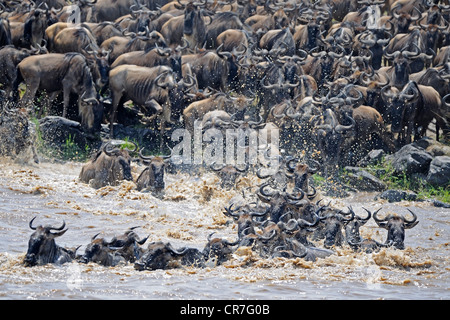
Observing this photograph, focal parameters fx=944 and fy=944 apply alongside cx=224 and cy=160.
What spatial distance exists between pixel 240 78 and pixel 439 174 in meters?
5.41

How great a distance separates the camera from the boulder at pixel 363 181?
17.0 m

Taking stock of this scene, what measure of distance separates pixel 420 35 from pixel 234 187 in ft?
29.2

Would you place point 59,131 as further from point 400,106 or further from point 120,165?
point 400,106

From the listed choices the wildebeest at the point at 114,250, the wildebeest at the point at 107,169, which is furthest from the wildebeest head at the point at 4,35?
Result: the wildebeest at the point at 114,250

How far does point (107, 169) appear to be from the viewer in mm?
15828

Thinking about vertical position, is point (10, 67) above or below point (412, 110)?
above

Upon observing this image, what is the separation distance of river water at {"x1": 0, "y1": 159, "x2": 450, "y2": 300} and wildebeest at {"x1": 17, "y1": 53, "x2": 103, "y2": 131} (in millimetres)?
2083

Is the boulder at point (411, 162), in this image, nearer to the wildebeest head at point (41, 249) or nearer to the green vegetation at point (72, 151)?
the green vegetation at point (72, 151)

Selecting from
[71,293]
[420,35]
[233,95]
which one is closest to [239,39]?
[233,95]

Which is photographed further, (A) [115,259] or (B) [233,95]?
(B) [233,95]

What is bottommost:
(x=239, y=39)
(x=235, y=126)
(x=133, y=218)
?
(x=133, y=218)

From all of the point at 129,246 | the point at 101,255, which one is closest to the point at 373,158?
the point at 129,246
